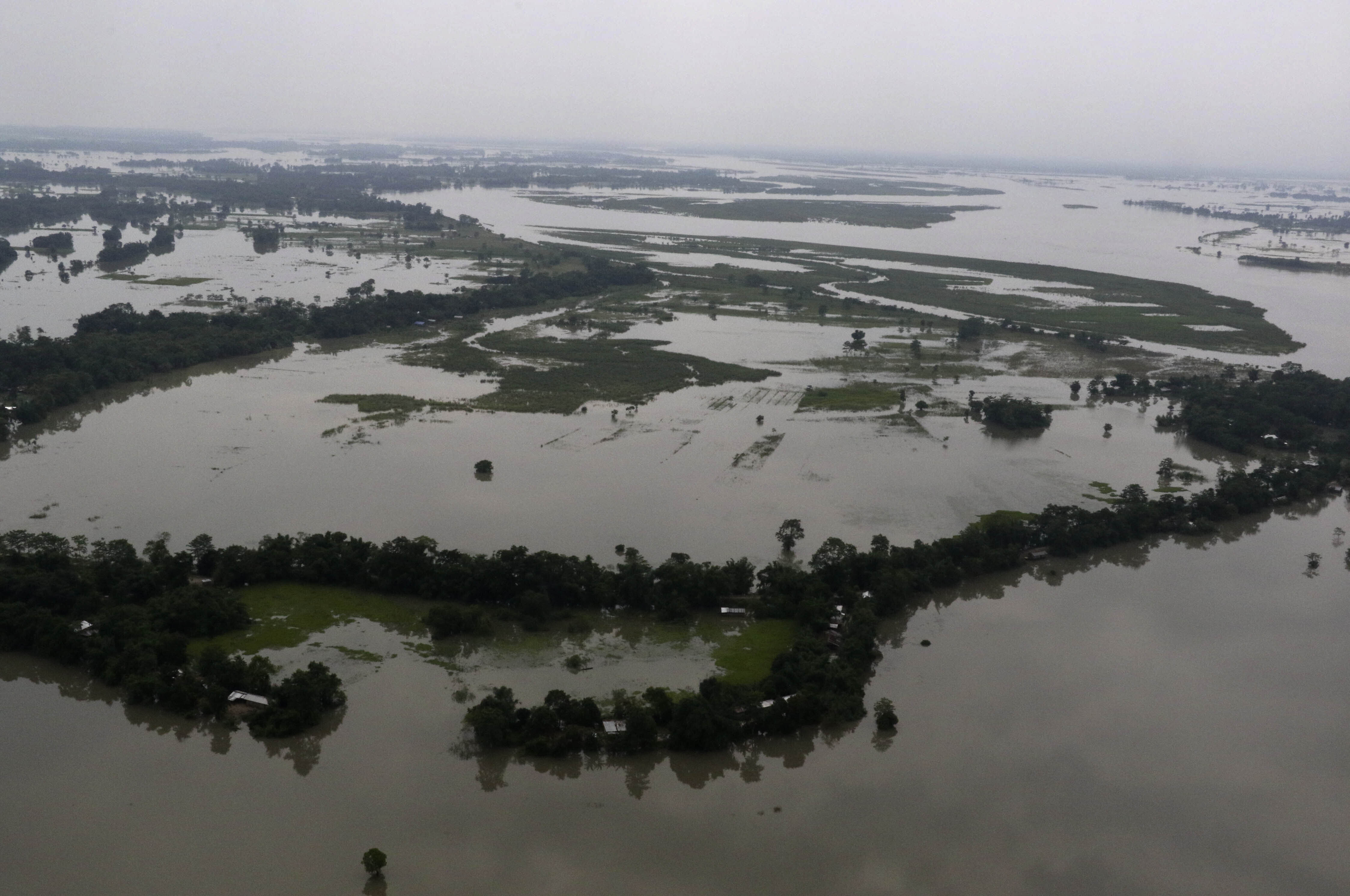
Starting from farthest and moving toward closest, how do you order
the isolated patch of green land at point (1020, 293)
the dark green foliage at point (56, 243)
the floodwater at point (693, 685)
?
the dark green foliage at point (56, 243)
the isolated patch of green land at point (1020, 293)
the floodwater at point (693, 685)

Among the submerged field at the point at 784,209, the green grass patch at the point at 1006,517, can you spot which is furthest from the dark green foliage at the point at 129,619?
the submerged field at the point at 784,209

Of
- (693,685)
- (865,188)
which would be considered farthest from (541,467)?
(865,188)

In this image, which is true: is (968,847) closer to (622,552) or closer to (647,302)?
(622,552)

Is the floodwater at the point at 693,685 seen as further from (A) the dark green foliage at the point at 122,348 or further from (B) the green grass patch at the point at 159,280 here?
(B) the green grass patch at the point at 159,280

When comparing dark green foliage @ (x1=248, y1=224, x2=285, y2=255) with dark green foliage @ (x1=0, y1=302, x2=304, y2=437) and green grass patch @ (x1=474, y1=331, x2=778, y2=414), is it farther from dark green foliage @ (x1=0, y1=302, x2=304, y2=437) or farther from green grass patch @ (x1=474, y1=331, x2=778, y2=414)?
green grass patch @ (x1=474, y1=331, x2=778, y2=414)

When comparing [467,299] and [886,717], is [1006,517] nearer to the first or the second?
[886,717]

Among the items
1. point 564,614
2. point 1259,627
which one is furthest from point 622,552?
point 1259,627

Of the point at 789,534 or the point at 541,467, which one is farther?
the point at 541,467
